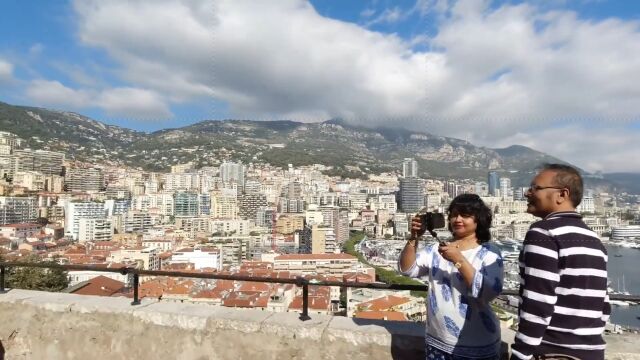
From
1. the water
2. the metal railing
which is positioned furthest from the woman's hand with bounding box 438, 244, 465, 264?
the water

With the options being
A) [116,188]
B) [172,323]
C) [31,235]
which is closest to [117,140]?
[116,188]

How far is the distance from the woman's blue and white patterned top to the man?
235 mm

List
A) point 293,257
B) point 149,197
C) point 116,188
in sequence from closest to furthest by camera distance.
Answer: point 293,257, point 149,197, point 116,188

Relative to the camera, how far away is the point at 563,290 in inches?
46.0

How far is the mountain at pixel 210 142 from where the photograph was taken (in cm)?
9594

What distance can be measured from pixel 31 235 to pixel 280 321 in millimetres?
53525

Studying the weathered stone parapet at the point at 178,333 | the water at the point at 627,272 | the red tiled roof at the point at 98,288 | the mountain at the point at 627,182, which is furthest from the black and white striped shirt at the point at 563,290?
the mountain at the point at 627,182

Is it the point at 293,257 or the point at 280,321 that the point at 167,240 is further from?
the point at 280,321

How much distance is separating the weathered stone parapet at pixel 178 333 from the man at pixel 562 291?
0.82 m

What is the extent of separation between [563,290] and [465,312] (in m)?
0.43

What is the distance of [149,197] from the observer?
7756 centimetres

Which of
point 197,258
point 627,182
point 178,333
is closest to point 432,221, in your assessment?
point 178,333

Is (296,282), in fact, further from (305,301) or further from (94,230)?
(94,230)

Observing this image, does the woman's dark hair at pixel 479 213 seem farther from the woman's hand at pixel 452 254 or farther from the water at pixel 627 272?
the water at pixel 627 272
